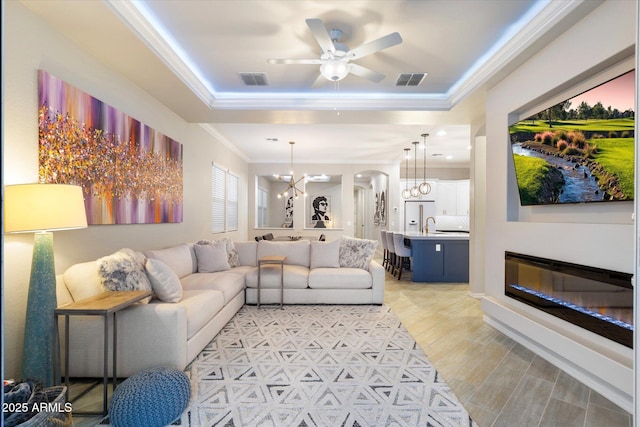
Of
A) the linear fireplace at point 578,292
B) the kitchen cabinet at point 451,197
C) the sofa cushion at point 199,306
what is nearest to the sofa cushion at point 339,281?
the sofa cushion at point 199,306

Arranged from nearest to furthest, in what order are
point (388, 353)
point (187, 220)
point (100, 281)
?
point (100, 281) < point (388, 353) < point (187, 220)

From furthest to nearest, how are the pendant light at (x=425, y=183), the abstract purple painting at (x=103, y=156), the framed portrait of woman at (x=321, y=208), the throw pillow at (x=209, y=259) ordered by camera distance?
1. the framed portrait of woman at (x=321, y=208)
2. the pendant light at (x=425, y=183)
3. the throw pillow at (x=209, y=259)
4. the abstract purple painting at (x=103, y=156)

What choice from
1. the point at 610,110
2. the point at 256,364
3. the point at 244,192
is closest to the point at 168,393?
the point at 256,364

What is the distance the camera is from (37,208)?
5.83 ft

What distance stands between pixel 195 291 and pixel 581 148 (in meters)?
3.59

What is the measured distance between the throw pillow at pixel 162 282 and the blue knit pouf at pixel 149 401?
752 mm

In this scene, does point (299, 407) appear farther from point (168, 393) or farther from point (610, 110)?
point (610, 110)

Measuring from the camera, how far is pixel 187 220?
461 cm

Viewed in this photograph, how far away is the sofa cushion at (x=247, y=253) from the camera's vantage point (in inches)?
190

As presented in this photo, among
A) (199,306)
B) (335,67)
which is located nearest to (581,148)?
(335,67)

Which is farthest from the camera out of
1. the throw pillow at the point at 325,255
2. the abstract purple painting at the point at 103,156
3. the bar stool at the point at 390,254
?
the bar stool at the point at 390,254

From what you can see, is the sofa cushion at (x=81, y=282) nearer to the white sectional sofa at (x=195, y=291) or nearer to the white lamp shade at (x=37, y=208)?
the white sectional sofa at (x=195, y=291)

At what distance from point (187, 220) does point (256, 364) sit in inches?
109

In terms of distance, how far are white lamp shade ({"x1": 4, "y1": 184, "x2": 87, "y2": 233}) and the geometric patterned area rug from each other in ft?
Result: 4.75
